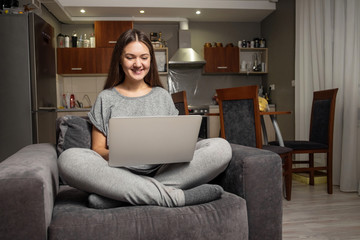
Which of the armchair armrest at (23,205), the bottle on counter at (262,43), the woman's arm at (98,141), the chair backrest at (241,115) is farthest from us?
the bottle on counter at (262,43)

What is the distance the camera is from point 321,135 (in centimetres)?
314

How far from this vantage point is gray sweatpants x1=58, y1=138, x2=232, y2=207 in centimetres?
117

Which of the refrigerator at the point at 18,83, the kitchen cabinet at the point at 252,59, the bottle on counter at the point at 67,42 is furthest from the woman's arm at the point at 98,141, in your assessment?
the kitchen cabinet at the point at 252,59

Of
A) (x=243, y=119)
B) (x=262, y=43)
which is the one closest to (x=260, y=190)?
(x=243, y=119)

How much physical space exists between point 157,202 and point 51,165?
0.48 m

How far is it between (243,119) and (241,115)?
0.03 m

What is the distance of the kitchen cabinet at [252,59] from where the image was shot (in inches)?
210

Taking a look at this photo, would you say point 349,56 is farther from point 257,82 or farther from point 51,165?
point 51,165

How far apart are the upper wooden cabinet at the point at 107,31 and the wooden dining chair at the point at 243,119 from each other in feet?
9.37

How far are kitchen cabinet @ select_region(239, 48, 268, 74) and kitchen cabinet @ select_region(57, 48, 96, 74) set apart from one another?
2.31 metres

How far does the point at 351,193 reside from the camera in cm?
301

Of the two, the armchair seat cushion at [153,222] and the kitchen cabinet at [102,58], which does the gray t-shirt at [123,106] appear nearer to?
the armchair seat cushion at [153,222]

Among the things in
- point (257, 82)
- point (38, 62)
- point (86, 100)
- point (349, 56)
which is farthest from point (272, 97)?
point (38, 62)

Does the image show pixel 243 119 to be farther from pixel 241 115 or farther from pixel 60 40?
pixel 60 40
